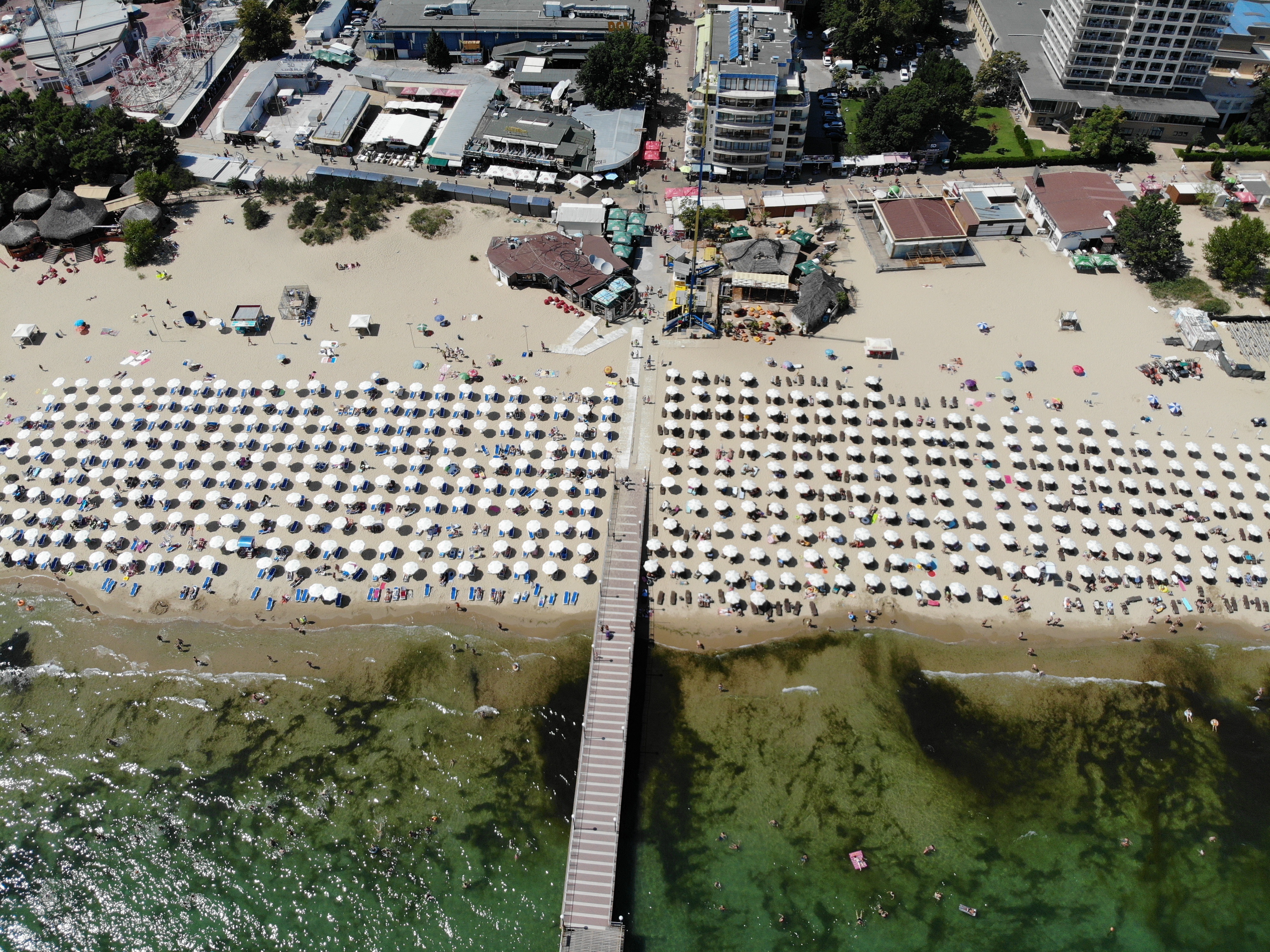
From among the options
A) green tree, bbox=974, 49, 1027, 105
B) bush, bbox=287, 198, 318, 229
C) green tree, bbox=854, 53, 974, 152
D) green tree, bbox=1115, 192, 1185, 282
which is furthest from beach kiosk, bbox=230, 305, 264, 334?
green tree, bbox=974, 49, 1027, 105

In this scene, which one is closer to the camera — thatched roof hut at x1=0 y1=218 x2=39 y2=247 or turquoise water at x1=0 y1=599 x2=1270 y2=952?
turquoise water at x1=0 y1=599 x2=1270 y2=952

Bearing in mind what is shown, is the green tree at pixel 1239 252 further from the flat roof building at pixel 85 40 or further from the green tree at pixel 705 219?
the flat roof building at pixel 85 40

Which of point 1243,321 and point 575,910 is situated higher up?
point 1243,321

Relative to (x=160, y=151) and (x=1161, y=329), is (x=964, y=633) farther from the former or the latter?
(x=160, y=151)

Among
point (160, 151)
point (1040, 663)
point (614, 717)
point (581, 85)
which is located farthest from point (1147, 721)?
point (160, 151)

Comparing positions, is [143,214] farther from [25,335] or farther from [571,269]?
[571,269]

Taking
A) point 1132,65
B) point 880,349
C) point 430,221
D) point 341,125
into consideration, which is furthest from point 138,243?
point 1132,65

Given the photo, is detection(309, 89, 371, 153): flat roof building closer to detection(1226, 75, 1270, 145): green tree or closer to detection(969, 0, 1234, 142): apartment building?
detection(969, 0, 1234, 142): apartment building
